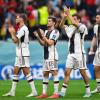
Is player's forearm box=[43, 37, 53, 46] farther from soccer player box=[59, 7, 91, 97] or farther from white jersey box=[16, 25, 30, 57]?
white jersey box=[16, 25, 30, 57]

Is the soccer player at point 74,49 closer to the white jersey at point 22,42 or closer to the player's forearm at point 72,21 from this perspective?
the player's forearm at point 72,21

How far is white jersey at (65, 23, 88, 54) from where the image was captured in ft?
56.0

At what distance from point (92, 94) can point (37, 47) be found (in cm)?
710

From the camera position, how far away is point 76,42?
1714 centimetres

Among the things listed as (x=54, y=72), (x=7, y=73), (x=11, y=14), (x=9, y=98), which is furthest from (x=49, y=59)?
(x=11, y=14)

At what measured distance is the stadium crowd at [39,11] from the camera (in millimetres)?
26766

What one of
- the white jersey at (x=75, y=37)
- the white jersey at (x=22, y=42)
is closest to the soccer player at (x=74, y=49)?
the white jersey at (x=75, y=37)

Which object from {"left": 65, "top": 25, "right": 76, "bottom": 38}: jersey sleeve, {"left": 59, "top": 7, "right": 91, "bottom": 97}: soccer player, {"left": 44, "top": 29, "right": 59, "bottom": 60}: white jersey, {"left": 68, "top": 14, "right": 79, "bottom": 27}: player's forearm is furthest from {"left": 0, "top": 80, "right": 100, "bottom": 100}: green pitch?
{"left": 68, "top": 14, "right": 79, "bottom": 27}: player's forearm

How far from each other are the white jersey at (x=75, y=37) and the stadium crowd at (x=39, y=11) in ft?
29.7

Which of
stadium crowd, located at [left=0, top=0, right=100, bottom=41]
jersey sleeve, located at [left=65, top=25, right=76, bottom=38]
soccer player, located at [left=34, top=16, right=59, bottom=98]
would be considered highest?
stadium crowd, located at [left=0, top=0, right=100, bottom=41]

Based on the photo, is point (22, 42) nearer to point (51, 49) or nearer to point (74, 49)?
point (51, 49)

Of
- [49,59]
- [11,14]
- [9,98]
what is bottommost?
[9,98]

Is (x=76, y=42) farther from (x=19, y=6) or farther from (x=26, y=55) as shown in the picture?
(x=19, y=6)

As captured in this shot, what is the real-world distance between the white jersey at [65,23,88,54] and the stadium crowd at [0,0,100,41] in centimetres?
906
